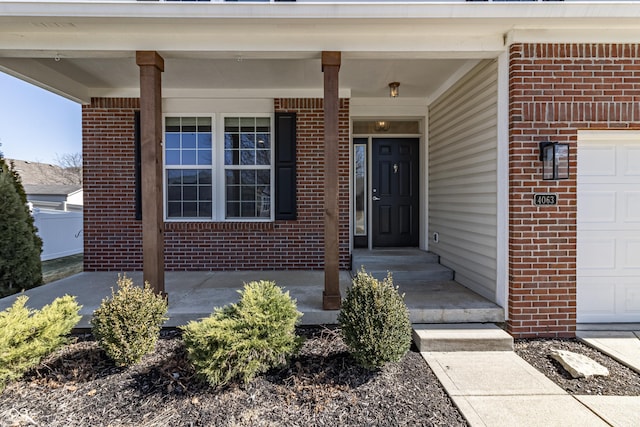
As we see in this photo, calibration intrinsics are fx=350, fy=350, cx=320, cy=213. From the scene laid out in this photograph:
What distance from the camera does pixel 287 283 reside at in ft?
15.4

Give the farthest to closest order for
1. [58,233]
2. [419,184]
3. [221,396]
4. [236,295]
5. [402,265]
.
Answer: [58,233] → [419,184] → [402,265] → [236,295] → [221,396]

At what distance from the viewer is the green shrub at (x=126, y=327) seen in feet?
8.98

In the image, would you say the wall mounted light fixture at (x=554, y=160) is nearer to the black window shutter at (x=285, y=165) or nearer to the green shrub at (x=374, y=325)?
the green shrub at (x=374, y=325)

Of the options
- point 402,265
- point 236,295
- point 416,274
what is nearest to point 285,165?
point 236,295

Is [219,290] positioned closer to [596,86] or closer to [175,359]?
[175,359]

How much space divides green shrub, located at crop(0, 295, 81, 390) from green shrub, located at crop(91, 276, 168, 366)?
335mm

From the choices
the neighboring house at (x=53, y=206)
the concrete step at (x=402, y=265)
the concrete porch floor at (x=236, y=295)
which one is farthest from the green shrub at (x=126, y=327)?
the neighboring house at (x=53, y=206)

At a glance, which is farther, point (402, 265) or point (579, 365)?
point (402, 265)

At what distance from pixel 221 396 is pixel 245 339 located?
42 cm

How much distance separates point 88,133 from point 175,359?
4254 mm

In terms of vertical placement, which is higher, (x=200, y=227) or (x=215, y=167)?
(x=215, y=167)

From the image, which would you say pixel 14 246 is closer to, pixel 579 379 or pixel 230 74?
pixel 230 74

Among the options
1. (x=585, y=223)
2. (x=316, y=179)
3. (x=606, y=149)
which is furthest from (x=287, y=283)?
(x=606, y=149)

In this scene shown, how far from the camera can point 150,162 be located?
3.55m
